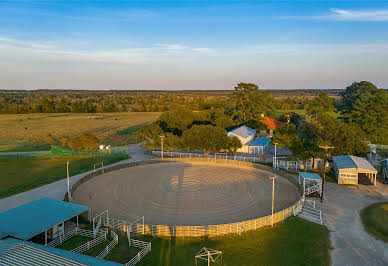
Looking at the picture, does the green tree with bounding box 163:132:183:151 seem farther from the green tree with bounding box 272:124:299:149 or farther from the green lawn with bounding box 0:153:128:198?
the green tree with bounding box 272:124:299:149

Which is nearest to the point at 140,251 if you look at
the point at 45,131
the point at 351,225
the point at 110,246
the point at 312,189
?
the point at 110,246

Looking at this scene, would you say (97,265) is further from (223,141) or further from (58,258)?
(223,141)

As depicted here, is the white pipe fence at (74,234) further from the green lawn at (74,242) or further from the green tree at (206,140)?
the green tree at (206,140)

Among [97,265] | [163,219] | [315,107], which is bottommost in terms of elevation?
[163,219]

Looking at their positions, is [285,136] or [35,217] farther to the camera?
[285,136]

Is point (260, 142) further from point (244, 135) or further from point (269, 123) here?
point (269, 123)

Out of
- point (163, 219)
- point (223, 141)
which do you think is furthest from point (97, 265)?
point (223, 141)

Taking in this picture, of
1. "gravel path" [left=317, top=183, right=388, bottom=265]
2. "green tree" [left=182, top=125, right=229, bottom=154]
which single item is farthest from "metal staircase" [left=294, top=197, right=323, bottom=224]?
"green tree" [left=182, top=125, right=229, bottom=154]
